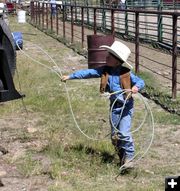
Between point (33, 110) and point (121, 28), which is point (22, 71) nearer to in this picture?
point (33, 110)

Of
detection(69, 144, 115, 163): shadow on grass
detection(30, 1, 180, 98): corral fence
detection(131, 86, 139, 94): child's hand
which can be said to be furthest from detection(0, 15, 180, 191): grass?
detection(30, 1, 180, 98): corral fence

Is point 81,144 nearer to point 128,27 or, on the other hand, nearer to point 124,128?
point 124,128

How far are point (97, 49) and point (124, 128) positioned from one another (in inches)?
213

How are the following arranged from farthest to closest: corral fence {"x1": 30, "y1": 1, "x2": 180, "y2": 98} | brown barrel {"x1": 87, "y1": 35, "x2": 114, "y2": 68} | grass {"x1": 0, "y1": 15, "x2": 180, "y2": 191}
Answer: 1. corral fence {"x1": 30, "y1": 1, "x2": 180, "y2": 98}
2. brown barrel {"x1": 87, "y1": 35, "x2": 114, "y2": 68}
3. grass {"x1": 0, "y1": 15, "x2": 180, "y2": 191}

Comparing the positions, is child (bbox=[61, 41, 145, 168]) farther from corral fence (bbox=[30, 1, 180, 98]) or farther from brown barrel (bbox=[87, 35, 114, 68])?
brown barrel (bbox=[87, 35, 114, 68])

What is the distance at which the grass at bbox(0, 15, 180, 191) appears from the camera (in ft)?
15.0

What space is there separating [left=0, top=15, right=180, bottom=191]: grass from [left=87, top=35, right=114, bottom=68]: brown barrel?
114 centimetres

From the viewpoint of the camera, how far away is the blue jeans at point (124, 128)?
4.79m

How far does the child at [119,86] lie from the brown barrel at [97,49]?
5223 mm

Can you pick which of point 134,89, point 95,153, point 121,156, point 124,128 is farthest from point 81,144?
point 134,89

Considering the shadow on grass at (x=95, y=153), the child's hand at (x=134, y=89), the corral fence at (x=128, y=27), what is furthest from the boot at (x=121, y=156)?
the corral fence at (x=128, y=27)

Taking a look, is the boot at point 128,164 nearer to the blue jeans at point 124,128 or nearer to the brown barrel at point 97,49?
the blue jeans at point 124,128

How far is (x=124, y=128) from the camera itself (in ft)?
15.7

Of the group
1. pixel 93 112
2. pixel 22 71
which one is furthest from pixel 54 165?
pixel 22 71
